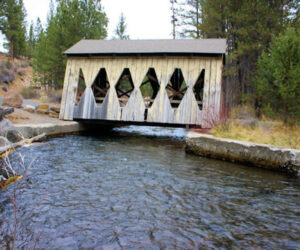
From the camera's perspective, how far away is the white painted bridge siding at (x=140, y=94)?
9.84 m

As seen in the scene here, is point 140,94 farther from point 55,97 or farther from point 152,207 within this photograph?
point 55,97

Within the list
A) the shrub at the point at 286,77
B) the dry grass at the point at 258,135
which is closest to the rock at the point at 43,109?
the dry grass at the point at 258,135

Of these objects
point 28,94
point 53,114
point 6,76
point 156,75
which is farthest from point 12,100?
point 6,76

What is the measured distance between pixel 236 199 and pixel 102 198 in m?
2.02

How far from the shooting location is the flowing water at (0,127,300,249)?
252 cm

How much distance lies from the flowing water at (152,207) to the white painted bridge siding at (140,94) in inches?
181

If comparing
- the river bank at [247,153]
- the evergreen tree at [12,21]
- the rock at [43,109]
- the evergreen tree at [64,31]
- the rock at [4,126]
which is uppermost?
the evergreen tree at [12,21]

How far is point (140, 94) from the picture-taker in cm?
1062

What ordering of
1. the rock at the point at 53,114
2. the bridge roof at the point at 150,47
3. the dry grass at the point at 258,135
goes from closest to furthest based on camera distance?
1. the dry grass at the point at 258,135
2. the bridge roof at the point at 150,47
3. the rock at the point at 53,114

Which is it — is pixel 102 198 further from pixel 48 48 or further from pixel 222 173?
pixel 48 48

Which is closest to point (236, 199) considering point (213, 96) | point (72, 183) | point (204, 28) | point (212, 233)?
point (212, 233)

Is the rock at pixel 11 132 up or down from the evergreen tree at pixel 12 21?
down

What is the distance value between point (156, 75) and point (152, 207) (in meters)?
7.79

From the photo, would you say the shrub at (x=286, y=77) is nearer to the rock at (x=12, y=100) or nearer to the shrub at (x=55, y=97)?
the rock at (x=12, y=100)
